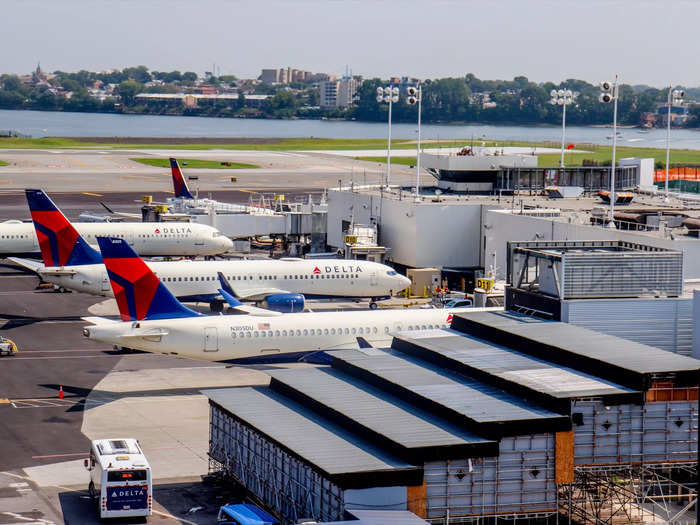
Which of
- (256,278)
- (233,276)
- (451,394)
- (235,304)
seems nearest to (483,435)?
(451,394)

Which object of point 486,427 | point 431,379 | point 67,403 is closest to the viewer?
point 486,427

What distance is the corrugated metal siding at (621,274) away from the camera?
164ft

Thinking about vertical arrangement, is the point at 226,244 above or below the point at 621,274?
below

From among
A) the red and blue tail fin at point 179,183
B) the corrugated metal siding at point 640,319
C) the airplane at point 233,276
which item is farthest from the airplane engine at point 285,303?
the red and blue tail fin at point 179,183

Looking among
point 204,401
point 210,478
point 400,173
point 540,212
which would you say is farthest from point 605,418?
point 400,173

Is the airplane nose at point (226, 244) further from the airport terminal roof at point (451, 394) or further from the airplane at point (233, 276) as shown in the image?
the airport terminal roof at point (451, 394)

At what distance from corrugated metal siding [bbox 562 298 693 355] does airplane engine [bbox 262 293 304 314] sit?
32.1 meters

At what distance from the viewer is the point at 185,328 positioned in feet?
184

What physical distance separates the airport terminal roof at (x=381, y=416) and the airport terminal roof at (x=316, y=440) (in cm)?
40

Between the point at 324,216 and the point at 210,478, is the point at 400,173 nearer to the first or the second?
the point at 324,216

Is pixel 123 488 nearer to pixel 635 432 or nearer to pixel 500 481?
pixel 500 481

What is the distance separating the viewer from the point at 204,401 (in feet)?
189

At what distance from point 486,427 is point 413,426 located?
→ 2.83 metres

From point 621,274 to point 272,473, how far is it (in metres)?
19.9
